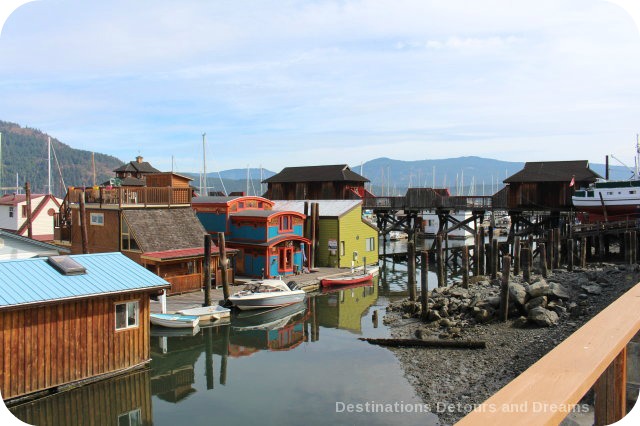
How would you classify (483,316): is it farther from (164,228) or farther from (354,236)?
(354,236)

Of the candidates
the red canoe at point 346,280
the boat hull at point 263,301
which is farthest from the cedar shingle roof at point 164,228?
the red canoe at point 346,280

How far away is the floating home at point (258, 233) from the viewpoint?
127 ft

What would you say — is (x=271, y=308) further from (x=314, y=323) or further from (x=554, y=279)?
(x=554, y=279)

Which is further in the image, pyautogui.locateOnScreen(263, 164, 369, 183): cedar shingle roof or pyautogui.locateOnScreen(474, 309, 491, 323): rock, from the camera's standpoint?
pyautogui.locateOnScreen(263, 164, 369, 183): cedar shingle roof

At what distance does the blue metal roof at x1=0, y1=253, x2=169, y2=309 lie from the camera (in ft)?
50.8

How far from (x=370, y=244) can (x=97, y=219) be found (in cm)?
2550

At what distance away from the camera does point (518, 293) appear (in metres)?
25.7

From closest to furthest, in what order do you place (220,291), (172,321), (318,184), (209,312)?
1. (172,321)
2. (209,312)
3. (220,291)
4. (318,184)

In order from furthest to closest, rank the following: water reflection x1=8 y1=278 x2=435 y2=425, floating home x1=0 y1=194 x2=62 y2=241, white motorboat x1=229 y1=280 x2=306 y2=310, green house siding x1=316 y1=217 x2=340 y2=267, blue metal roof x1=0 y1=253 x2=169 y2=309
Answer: floating home x1=0 y1=194 x2=62 y2=241, green house siding x1=316 y1=217 x2=340 y2=267, white motorboat x1=229 y1=280 x2=306 y2=310, water reflection x1=8 y1=278 x2=435 y2=425, blue metal roof x1=0 y1=253 x2=169 y2=309

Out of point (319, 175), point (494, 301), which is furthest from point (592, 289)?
point (319, 175)

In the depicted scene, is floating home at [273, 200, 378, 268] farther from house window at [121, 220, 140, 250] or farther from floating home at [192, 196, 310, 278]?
house window at [121, 220, 140, 250]

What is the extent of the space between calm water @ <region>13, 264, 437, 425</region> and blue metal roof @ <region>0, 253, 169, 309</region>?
325 centimetres

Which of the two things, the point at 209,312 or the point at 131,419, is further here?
the point at 209,312

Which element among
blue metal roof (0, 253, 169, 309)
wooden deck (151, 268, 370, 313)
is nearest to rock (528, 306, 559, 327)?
blue metal roof (0, 253, 169, 309)
